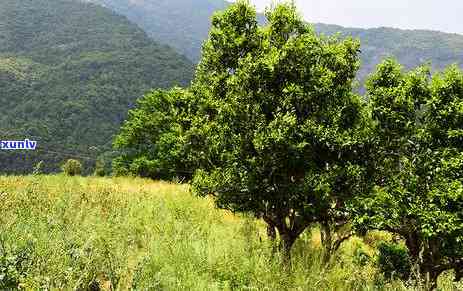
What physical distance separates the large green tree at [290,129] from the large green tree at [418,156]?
72 cm

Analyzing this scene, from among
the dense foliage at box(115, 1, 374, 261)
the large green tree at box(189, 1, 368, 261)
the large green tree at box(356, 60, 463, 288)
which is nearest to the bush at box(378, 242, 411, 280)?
the large green tree at box(356, 60, 463, 288)

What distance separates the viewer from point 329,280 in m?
8.58

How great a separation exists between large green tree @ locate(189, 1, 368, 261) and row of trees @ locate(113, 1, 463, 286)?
0.10 feet

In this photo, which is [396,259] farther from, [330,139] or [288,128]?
[288,128]

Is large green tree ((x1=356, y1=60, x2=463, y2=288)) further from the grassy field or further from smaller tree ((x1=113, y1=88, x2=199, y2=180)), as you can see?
smaller tree ((x1=113, y1=88, x2=199, y2=180))

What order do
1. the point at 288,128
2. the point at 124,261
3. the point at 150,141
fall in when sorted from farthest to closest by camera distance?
the point at 150,141 → the point at 288,128 → the point at 124,261

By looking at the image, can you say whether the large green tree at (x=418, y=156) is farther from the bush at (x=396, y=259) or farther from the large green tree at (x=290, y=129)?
the bush at (x=396, y=259)

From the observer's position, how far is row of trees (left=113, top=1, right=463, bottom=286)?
434 inches

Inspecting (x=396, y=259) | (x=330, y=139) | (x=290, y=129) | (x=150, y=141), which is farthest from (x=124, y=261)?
(x=150, y=141)

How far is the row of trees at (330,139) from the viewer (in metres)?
11.0

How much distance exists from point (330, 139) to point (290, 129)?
109 cm

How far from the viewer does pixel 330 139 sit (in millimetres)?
10977

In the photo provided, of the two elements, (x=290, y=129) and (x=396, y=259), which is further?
(x=396, y=259)

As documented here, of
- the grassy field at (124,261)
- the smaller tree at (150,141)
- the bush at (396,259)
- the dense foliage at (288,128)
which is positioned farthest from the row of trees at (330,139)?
the smaller tree at (150,141)
